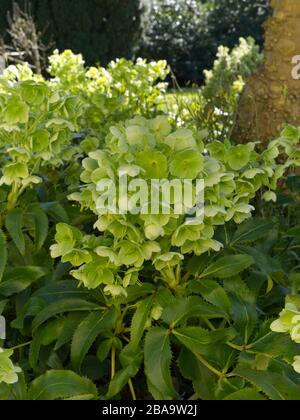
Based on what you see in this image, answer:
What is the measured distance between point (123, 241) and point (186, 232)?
14cm

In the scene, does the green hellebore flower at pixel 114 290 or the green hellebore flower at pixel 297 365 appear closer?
the green hellebore flower at pixel 297 365

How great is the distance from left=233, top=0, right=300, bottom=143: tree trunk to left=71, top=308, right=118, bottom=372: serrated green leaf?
1.44m

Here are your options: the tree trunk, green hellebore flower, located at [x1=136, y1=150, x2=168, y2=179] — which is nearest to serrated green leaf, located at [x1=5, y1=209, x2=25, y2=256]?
green hellebore flower, located at [x1=136, y1=150, x2=168, y2=179]

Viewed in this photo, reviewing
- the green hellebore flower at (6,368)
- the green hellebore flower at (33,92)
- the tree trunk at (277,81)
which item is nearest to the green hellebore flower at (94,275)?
the green hellebore flower at (6,368)

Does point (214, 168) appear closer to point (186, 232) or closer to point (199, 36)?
point (186, 232)

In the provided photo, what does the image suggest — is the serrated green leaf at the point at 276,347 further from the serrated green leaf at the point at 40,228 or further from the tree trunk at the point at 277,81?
the tree trunk at the point at 277,81

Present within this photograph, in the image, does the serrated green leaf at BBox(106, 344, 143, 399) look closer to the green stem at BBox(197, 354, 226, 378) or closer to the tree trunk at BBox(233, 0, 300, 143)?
the green stem at BBox(197, 354, 226, 378)

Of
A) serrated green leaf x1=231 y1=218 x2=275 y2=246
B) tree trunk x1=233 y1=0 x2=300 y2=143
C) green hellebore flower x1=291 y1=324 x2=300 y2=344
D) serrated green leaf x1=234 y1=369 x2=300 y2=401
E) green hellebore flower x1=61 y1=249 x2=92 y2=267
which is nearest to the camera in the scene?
green hellebore flower x1=291 y1=324 x2=300 y2=344

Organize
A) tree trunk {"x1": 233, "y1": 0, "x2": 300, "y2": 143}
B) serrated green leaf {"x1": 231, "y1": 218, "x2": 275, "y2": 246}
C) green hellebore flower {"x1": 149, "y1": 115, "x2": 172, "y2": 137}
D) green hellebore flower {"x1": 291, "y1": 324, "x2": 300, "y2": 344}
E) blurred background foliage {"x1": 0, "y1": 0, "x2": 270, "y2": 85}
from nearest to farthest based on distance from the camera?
green hellebore flower {"x1": 291, "y1": 324, "x2": 300, "y2": 344}
green hellebore flower {"x1": 149, "y1": 115, "x2": 172, "y2": 137}
serrated green leaf {"x1": 231, "y1": 218, "x2": 275, "y2": 246}
tree trunk {"x1": 233, "y1": 0, "x2": 300, "y2": 143}
blurred background foliage {"x1": 0, "y1": 0, "x2": 270, "y2": 85}

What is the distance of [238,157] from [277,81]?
4.44 ft

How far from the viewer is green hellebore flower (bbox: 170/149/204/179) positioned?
4.46 ft

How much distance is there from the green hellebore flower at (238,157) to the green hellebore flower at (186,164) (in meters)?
0.21

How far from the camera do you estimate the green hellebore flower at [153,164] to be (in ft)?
4.46

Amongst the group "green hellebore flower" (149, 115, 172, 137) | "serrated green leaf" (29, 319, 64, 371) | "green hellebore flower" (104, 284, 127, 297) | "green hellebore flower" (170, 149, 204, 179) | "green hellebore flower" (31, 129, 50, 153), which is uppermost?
"green hellebore flower" (149, 115, 172, 137)
